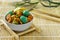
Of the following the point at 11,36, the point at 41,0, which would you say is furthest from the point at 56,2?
the point at 11,36

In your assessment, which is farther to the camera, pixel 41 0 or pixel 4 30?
pixel 41 0

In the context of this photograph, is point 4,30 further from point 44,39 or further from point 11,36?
point 44,39

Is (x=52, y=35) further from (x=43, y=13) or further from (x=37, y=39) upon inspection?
(x=43, y=13)

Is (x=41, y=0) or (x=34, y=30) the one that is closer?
(x=34, y=30)

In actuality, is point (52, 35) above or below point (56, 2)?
below

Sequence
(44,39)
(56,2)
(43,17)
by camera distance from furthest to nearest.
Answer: (56,2) → (43,17) → (44,39)

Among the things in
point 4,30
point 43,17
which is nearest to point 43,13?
point 43,17

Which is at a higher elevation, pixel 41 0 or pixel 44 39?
pixel 41 0

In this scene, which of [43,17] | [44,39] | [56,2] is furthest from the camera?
[56,2]
